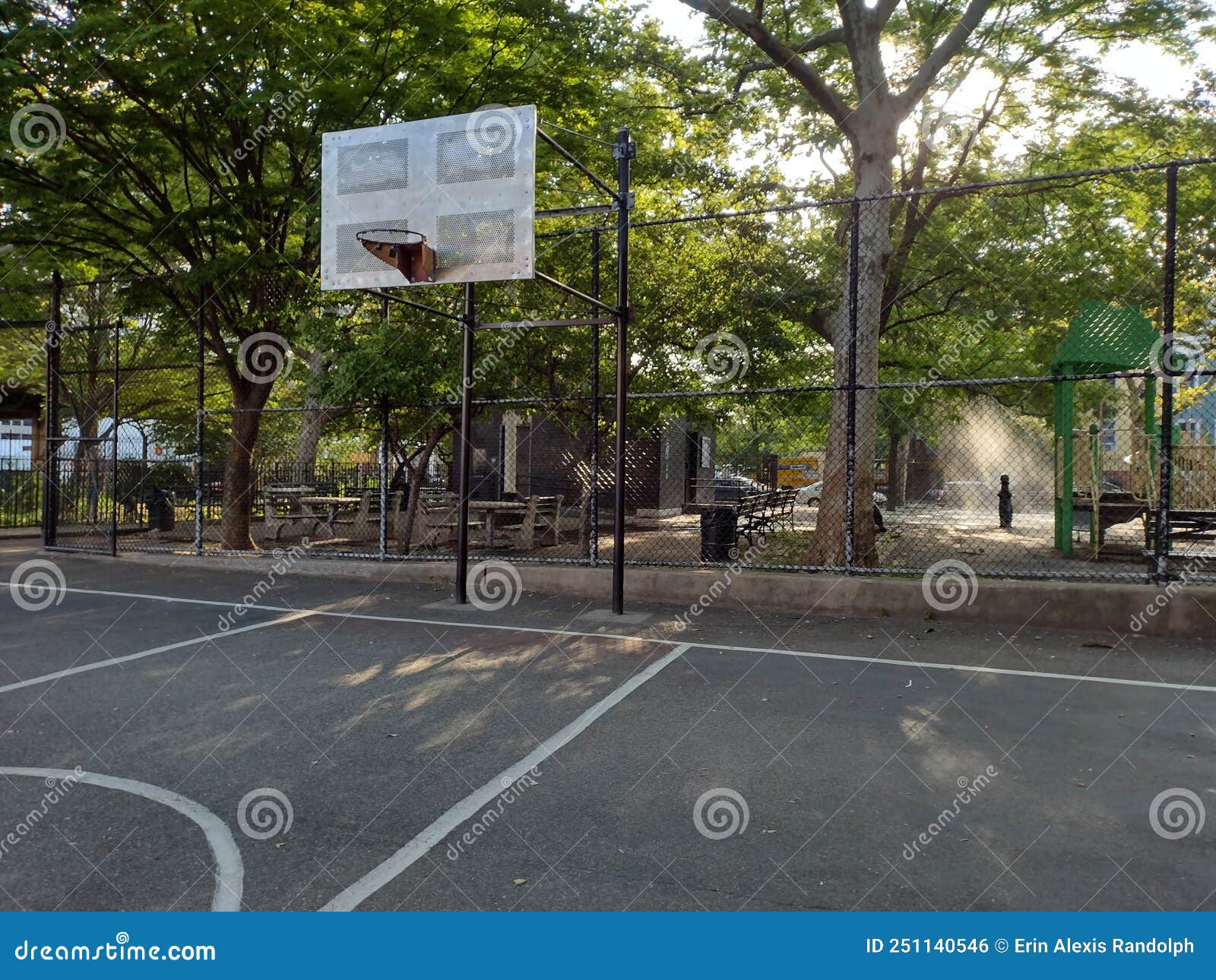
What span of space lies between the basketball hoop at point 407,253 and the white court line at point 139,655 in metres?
3.76

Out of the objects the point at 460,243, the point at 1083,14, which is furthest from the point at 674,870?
the point at 1083,14

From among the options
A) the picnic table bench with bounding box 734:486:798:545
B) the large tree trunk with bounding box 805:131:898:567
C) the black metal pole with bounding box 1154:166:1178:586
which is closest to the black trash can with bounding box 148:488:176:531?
the picnic table bench with bounding box 734:486:798:545

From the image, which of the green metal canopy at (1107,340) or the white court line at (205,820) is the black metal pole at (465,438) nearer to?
the white court line at (205,820)

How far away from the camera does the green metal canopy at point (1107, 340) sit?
49.4ft

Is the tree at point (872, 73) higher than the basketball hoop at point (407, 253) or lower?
higher

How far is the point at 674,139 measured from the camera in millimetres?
20250

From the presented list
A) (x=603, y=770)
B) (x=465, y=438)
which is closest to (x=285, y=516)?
(x=465, y=438)

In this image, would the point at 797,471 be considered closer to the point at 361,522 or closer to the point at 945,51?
the point at 361,522

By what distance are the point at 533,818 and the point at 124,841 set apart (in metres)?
1.74

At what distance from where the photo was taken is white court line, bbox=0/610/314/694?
660 cm

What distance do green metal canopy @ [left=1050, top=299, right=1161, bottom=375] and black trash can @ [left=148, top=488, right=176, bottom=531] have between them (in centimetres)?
1872

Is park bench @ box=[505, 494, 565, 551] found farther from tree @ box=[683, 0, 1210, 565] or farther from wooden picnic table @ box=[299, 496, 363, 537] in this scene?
tree @ box=[683, 0, 1210, 565]

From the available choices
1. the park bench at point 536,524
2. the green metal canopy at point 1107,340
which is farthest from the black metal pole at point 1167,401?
the park bench at point 536,524

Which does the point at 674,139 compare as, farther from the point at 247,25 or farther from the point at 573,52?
the point at 247,25
